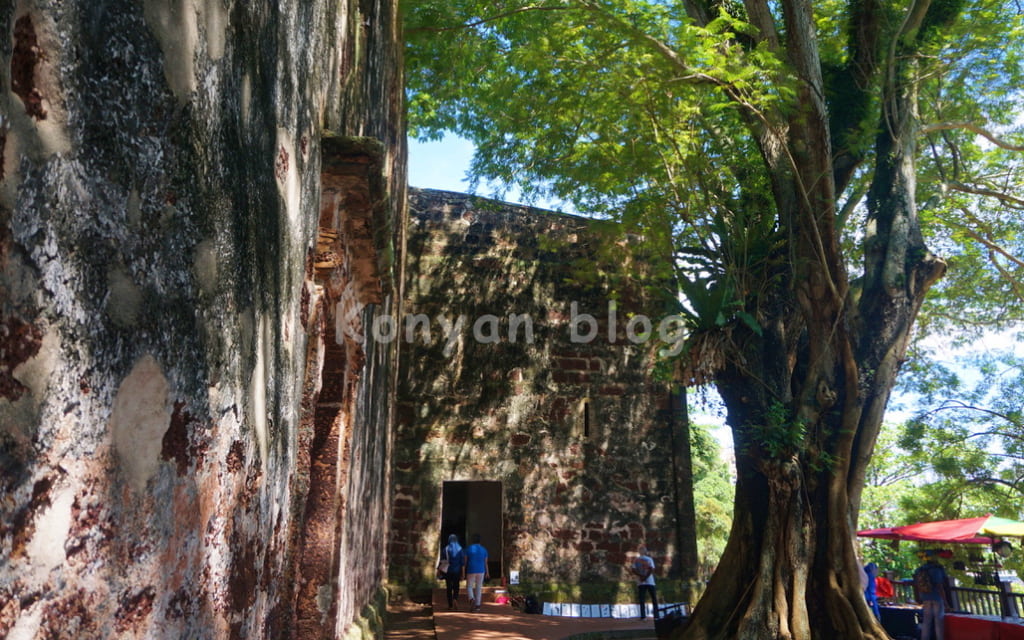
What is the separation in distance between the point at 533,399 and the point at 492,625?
3.74 meters

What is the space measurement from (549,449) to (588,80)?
5453 mm

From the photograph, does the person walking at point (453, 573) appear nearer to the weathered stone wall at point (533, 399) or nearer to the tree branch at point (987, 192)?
the weathered stone wall at point (533, 399)

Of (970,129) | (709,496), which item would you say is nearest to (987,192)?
(970,129)

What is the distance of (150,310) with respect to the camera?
156 centimetres

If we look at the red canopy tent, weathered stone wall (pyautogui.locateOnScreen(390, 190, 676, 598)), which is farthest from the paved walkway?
the red canopy tent

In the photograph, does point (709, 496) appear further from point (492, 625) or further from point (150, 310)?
point (150, 310)

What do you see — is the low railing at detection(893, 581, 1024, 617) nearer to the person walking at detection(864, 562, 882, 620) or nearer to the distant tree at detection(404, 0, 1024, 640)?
the person walking at detection(864, 562, 882, 620)

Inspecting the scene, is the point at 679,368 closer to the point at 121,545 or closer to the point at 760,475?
the point at 760,475

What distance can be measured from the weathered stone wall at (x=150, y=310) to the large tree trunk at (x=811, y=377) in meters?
5.46

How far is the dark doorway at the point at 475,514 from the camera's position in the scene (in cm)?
1555

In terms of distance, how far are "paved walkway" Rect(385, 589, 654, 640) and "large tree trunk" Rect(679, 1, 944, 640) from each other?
1.45 meters

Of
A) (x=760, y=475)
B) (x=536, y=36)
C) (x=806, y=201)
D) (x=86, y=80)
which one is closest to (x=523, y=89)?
(x=536, y=36)

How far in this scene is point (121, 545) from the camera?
4.78 feet

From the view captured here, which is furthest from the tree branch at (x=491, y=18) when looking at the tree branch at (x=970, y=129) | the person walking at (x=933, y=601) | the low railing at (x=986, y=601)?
the low railing at (x=986, y=601)
